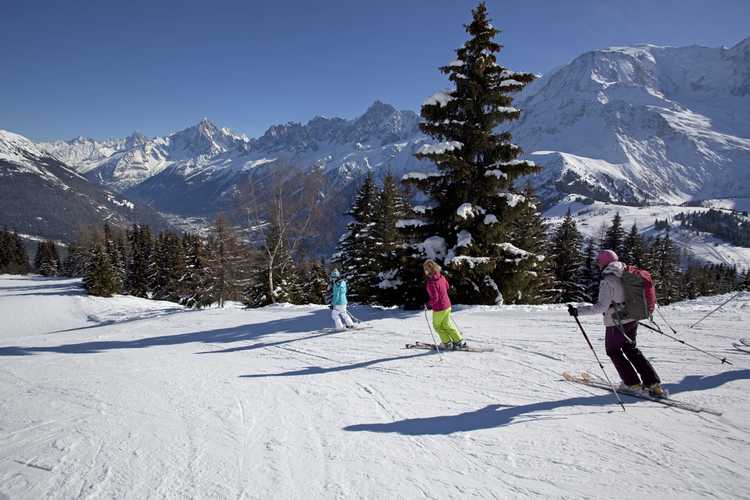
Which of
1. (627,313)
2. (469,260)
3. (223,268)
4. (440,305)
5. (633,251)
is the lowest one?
(223,268)

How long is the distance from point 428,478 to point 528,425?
1.76 metres

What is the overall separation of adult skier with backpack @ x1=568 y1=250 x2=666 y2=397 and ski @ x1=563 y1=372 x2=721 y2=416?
81 mm

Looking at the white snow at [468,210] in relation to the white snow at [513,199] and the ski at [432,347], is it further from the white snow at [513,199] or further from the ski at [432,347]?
the ski at [432,347]

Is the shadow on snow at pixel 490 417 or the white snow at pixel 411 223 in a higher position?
the white snow at pixel 411 223

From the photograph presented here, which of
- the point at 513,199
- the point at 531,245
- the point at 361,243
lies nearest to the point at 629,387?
the point at 513,199

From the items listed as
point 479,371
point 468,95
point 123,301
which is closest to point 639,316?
point 479,371

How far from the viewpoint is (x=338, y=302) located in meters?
11.4

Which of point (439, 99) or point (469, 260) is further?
point (439, 99)

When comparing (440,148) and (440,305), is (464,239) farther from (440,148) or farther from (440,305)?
(440,305)

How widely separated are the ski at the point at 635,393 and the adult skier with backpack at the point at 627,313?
81 millimetres

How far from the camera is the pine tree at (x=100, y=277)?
44812 mm

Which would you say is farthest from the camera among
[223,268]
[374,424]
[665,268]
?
[665,268]

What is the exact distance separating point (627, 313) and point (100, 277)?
53156 mm

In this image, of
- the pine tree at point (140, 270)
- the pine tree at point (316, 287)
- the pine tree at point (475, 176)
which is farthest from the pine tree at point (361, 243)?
the pine tree at point (140, 270)
